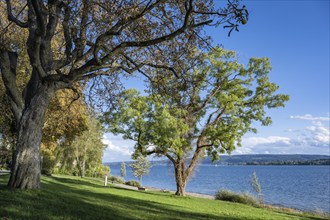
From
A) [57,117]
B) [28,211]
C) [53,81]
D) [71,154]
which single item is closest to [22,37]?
[57,117]

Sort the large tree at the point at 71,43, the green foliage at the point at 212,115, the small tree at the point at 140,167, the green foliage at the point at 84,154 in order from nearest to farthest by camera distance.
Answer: the large tree at the point at 71,43
the green foliage at the point at 212,115
the green foliage at the point at 84,154
the small tree at the point at 140,167

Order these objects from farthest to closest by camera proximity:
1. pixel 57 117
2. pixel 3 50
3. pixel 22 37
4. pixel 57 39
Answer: pixel 57 117 < pixel 57 39 < pixel 22 37 < pixel 3 50

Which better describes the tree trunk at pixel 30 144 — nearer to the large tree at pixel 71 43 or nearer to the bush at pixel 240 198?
the large tree at pixel 71 43

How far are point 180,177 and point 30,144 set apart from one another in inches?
801

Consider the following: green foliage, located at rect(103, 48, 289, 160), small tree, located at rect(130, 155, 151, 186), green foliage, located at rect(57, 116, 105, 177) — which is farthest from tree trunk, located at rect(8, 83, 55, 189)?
small tree, located at rect(130, 155, 151, 186)

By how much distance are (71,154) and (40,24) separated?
41.5 meters

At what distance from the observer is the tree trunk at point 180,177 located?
98.5 ft

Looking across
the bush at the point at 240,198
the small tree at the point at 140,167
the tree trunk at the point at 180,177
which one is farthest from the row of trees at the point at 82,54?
the small tree at the point at 140,167

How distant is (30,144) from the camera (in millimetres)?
11258

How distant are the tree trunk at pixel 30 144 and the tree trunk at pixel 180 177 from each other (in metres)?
19.6

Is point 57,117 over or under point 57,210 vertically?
over

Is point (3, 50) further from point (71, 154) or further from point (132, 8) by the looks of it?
point (71, 154)

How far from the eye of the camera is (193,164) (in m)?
30.4

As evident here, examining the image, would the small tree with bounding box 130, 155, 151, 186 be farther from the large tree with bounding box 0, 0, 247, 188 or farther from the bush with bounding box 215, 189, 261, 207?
the large tree with bounding box 0, 0, 247, 188
